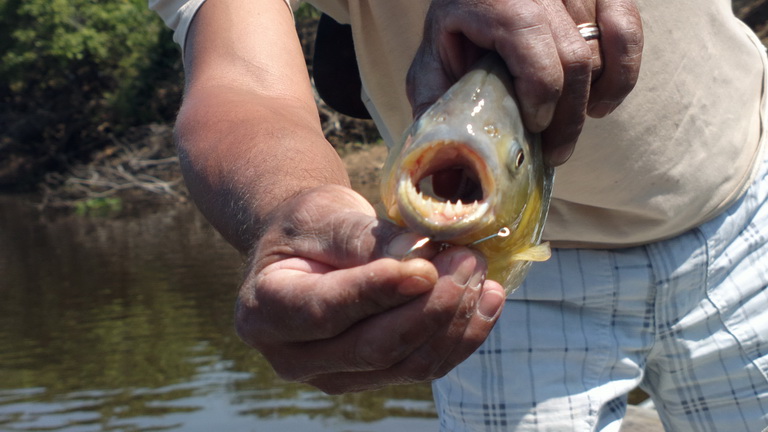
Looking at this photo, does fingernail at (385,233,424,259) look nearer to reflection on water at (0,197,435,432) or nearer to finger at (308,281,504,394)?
finger at (308,281,504,394)

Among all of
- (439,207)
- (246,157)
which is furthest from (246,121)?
(439,207)

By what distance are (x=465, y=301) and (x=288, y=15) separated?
3.58 feet

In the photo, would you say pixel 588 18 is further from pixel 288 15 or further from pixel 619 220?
pixel 619 220

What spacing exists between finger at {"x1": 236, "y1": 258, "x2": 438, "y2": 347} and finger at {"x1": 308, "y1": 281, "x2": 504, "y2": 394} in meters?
0.13

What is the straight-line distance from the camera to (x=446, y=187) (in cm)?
149

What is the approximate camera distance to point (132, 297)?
10859mm

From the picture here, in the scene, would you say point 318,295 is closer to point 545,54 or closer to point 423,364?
point 423,364

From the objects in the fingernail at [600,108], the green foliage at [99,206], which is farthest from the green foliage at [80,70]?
the fingernail at [600,108]

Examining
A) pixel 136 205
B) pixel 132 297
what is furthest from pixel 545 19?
pixel 136 205

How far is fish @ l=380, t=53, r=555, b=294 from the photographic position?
1.37 meters

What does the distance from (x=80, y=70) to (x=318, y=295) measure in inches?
939

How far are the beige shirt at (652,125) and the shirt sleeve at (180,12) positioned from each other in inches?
11.6

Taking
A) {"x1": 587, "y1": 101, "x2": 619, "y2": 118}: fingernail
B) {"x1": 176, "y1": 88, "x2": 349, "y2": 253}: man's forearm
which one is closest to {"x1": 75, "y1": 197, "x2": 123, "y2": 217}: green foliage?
{"x1": 176, "y1": 88, "x2": 349, "y2": 253}: man's forearm

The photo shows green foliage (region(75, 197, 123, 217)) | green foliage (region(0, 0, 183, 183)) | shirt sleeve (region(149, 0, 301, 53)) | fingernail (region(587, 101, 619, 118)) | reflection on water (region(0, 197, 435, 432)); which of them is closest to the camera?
fingernail (region(587, 101, 619, 118))
